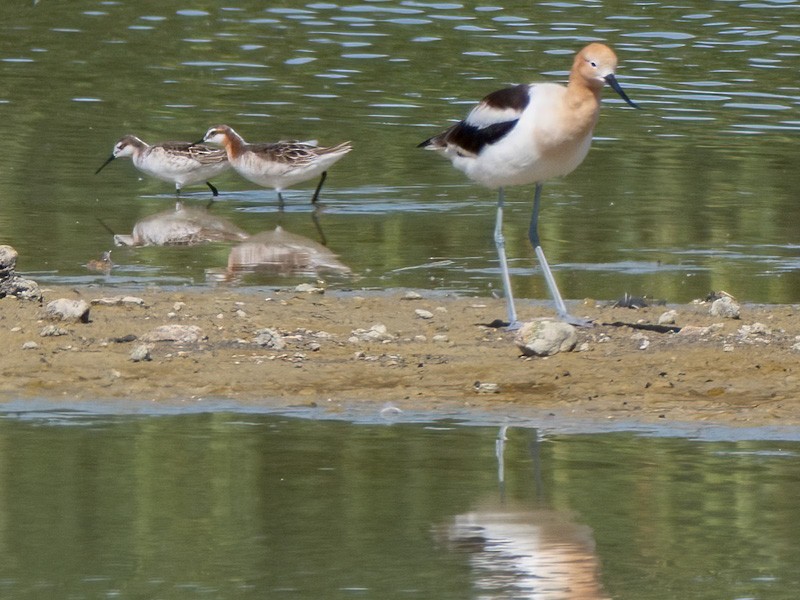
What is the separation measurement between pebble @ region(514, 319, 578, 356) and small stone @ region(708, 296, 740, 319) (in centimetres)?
126

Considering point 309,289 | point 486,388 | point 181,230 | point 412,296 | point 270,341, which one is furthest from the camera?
point 181,230

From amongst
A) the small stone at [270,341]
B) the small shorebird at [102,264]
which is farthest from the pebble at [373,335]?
the small shorebird at [102,264]

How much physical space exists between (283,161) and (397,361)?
590cm

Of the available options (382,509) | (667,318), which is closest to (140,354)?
(382,509)

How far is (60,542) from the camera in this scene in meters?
6.02

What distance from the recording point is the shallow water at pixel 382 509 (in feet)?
18.5

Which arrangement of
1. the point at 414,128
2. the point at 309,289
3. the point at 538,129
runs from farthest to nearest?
the point at 414,128 < the point at 309,289 < the point at 538,129

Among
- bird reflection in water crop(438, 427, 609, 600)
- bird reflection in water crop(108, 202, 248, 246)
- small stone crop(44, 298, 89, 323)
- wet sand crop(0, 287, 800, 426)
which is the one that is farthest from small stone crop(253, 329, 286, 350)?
bird reflection in water crop(108, 202, 248, 246)

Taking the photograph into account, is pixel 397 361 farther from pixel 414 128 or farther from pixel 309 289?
pixel 414 128

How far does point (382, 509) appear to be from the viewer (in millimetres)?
6391

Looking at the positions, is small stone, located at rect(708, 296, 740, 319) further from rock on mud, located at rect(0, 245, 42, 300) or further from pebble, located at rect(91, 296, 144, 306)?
rock on mud, located at rect(0, 245, 42, 300)

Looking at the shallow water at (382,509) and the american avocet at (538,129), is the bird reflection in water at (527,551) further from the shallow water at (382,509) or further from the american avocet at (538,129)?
the american avocet at (538,129)

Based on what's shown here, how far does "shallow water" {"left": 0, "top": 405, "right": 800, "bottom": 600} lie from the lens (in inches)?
222

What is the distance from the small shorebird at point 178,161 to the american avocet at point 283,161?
205mm
